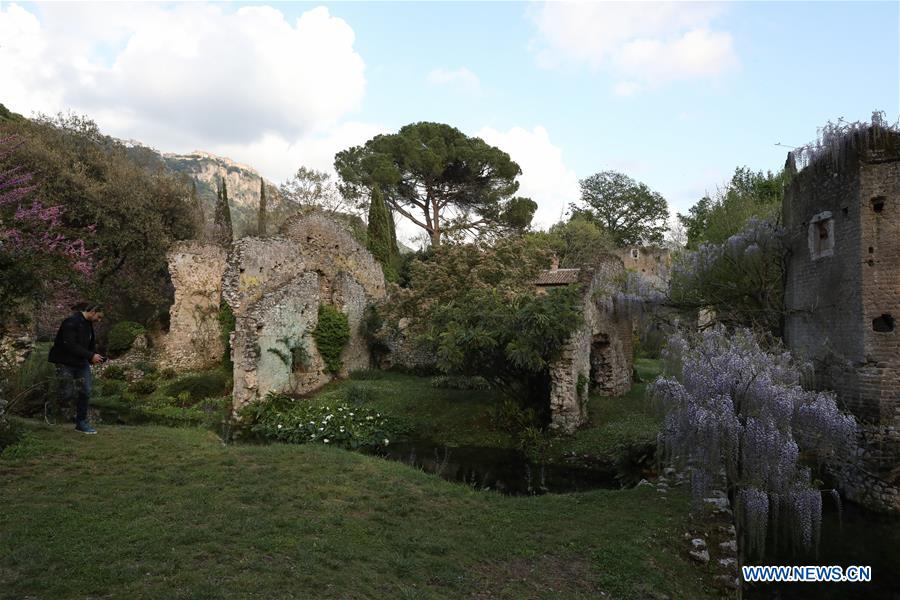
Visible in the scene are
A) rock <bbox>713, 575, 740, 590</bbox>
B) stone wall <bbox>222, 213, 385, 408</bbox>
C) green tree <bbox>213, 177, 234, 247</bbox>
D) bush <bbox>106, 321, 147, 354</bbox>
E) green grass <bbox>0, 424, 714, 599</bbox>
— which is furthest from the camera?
green tree <bbox>213, 177, 234, 247</bbox>

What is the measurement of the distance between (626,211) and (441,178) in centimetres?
1854

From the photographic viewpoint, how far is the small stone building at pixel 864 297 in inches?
351

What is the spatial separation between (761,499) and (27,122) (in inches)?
1025

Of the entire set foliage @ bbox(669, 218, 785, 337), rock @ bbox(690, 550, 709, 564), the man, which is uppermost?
foliage @ bbox(669, 218, 785, 337)

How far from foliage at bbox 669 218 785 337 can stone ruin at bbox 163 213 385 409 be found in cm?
1028

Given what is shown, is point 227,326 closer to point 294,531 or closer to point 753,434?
point 294,531

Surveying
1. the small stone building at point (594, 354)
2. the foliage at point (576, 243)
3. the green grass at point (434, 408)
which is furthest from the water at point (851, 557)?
the foliage at point (576, 243)

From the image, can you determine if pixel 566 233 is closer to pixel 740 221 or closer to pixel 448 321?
pixel 740 221

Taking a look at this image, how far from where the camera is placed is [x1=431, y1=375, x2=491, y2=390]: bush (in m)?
16.3

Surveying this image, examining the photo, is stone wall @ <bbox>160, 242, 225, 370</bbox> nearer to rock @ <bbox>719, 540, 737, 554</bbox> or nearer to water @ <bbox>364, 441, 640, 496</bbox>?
water @ <bbox>364, 441, 640, 496</bbox>

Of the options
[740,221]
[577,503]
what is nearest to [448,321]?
[577,503]

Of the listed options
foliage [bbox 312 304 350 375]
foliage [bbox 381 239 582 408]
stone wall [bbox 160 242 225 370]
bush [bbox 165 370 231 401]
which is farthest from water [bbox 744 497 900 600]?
stone wall [bbox 160 242 225 370]

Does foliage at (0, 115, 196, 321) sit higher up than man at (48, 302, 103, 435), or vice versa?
foliage at (0, 115, 196, 321)

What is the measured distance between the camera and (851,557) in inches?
286
